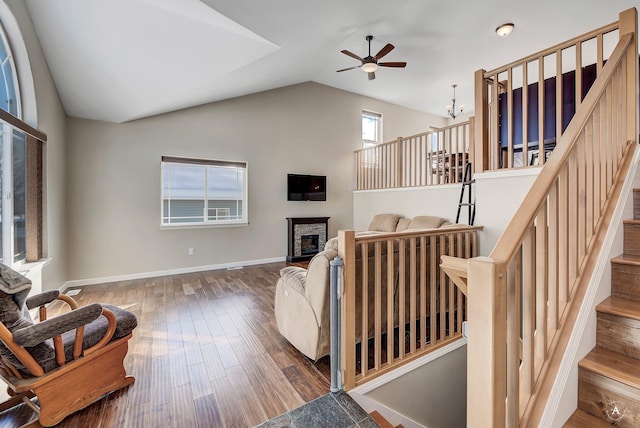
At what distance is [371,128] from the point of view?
7348mm

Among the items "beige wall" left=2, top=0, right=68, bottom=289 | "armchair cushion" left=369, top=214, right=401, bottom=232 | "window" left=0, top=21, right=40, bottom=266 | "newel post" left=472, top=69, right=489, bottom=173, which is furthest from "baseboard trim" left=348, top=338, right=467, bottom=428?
"beige wall" left=2, top=0, right=68, bottom=289

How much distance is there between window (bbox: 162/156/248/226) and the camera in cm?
474

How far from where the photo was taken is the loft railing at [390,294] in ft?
5.66

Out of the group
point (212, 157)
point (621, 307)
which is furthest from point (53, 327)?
point (212, 157)

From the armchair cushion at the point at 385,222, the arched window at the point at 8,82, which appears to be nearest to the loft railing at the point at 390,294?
the armchair cushion at the point at 385,222

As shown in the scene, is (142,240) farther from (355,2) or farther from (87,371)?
(355,2)

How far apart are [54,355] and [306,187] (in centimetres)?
479

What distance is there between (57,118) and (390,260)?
4591 mm

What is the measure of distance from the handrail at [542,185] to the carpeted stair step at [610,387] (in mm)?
751

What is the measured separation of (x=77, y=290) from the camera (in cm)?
386

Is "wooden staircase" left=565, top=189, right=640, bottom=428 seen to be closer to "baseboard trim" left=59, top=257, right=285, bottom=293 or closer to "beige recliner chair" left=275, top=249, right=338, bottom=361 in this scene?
"beige recliner chair" left=275, top=249, right=338, bottom=361

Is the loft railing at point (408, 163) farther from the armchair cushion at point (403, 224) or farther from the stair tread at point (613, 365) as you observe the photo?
the stair tread at point (613, 365)

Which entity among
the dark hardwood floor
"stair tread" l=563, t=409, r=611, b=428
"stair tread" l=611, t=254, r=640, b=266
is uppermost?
"stair tread" l=611, t=254, r=640, b=266

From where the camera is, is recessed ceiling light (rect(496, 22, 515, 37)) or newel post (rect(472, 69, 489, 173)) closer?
newel post (rect(472, 69, 489, 173))
